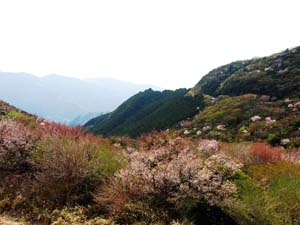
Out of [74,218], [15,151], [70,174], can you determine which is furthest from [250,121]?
[74,218]

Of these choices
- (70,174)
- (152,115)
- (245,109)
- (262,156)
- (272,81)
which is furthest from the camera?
(152,115)

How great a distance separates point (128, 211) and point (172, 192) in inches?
40.9

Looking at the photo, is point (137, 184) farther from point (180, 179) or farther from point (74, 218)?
point (74, 218)

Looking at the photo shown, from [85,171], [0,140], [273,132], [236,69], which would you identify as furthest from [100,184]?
[236,69]

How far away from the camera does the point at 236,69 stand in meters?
92.4

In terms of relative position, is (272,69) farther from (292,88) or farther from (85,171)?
(85,171)

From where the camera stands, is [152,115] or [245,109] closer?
[245,109]

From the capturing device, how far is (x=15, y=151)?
11367 millimetres

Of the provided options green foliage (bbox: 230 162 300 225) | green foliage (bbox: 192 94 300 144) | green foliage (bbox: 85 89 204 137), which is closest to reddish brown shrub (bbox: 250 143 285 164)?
green foliage (bbox: 230 162 300 225)

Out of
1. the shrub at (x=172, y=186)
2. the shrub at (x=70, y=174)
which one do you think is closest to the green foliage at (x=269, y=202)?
the shrub at (x=172, y=186)

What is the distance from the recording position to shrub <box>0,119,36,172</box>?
11.2m

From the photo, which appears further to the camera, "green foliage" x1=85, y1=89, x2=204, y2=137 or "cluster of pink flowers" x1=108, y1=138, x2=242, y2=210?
"green foliage" x1=85, y1=89, x2=204, y2=137

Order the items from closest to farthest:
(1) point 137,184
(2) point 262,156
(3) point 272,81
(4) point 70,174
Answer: (1) point 137,184
(4) point 70,174
(2) point 262,156
(3) point 272,81

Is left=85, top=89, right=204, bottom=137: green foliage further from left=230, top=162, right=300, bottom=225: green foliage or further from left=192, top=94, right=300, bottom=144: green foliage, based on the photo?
left=230, top=162, right=300, bottom=225: green foliage
